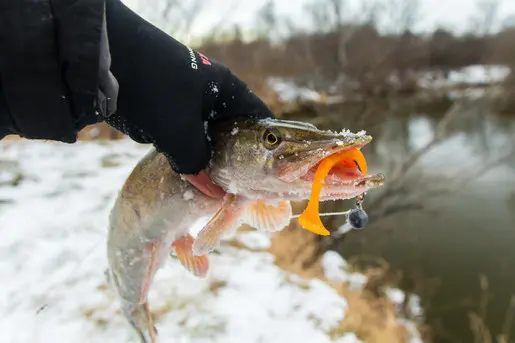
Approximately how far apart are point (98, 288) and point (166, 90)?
220 cm

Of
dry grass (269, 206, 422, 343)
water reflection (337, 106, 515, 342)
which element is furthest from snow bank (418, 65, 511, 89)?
dry grass (269, 206, 422, 343)

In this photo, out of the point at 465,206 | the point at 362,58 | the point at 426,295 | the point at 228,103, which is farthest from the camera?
the point at 362,58

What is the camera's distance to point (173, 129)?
1303 mm

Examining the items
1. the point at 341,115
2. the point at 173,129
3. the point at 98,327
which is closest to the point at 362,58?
the point at 341,115

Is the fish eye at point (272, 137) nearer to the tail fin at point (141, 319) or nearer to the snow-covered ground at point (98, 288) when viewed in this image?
the tail fin at point (141, 319)

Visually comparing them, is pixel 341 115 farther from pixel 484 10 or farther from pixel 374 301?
pixel 484 10

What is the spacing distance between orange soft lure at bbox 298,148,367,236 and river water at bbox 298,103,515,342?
4186 mm

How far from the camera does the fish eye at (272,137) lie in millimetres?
1327

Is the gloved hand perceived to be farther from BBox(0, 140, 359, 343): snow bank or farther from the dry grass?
the dry grass

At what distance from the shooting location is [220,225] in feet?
4.67

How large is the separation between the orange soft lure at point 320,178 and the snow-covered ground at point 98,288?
179 centimetres

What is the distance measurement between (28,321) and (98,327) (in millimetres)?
377

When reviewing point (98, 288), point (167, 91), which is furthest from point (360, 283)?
point (167, 91)

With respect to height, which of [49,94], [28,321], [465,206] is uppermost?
[465,206]
